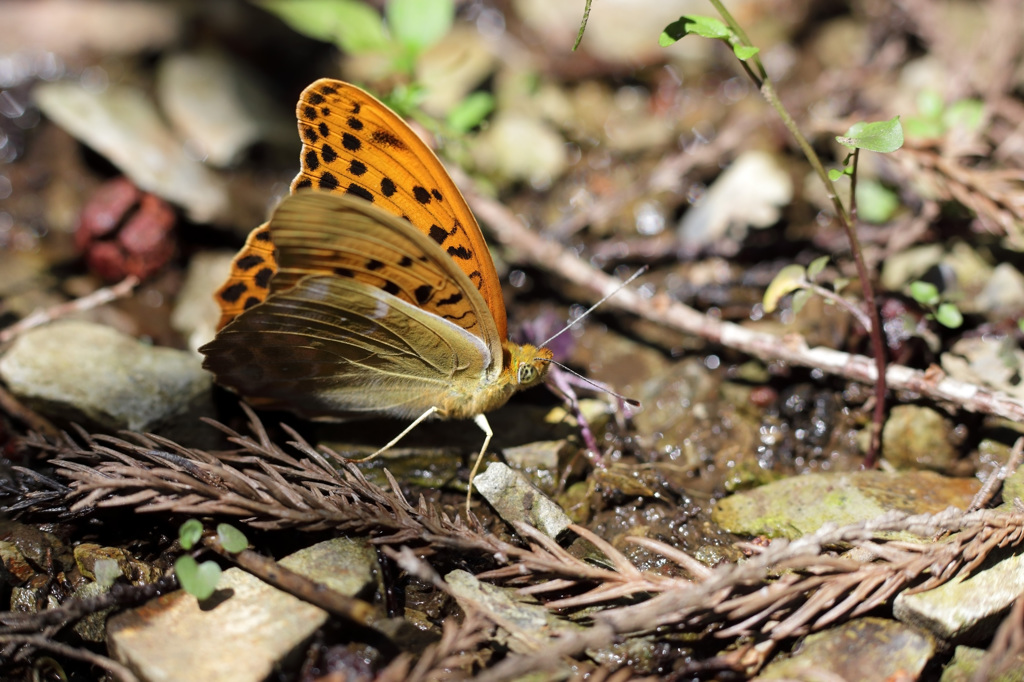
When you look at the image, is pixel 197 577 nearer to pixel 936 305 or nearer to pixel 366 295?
pixel 366 295

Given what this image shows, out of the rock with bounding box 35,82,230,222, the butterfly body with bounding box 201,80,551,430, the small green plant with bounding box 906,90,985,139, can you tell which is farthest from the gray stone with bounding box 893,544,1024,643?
the rock with bounding box 35,82,230,222

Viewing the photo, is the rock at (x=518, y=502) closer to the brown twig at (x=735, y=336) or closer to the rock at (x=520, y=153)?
the brown twig at (x=735, y=336)

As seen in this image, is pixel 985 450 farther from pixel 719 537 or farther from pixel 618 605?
pixel 618 605

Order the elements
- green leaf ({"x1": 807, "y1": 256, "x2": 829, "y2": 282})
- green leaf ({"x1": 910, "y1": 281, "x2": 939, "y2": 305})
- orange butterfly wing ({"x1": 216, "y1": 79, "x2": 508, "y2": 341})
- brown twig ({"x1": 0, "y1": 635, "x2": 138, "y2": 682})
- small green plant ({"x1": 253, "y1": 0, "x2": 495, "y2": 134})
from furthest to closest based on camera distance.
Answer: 1. small green plant ({"x1": 253, "y1": 0, "x2": 495, "y2": 134})
2. green leaf ({"x1": 910, "y1": 281, "x2": 939, "y2": 305})
3. green leaf ({"x1": 807, "y1": 256, "x2": 829, "y2": 282})
4. orange butterfly wing ({"x1": 216, "y1": 79, "x2": 508, "y2": 341})
5. brown twig ({"x1": 0, "y1": 635, "x2": 138, "y2": 682})

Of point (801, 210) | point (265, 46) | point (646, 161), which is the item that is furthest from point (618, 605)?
point (265, 46)

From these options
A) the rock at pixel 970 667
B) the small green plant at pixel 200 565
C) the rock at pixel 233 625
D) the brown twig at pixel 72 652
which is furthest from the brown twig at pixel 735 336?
the brown twig at pixel 72 652

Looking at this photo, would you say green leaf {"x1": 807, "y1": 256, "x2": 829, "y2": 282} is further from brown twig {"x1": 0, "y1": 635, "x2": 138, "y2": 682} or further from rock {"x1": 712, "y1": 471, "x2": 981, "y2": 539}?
brown twig {"x1": 0, "y1": 635, "x2": 138, "y2": 682}

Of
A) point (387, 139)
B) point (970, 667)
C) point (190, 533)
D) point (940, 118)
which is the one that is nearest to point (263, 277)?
point (387, 139)
